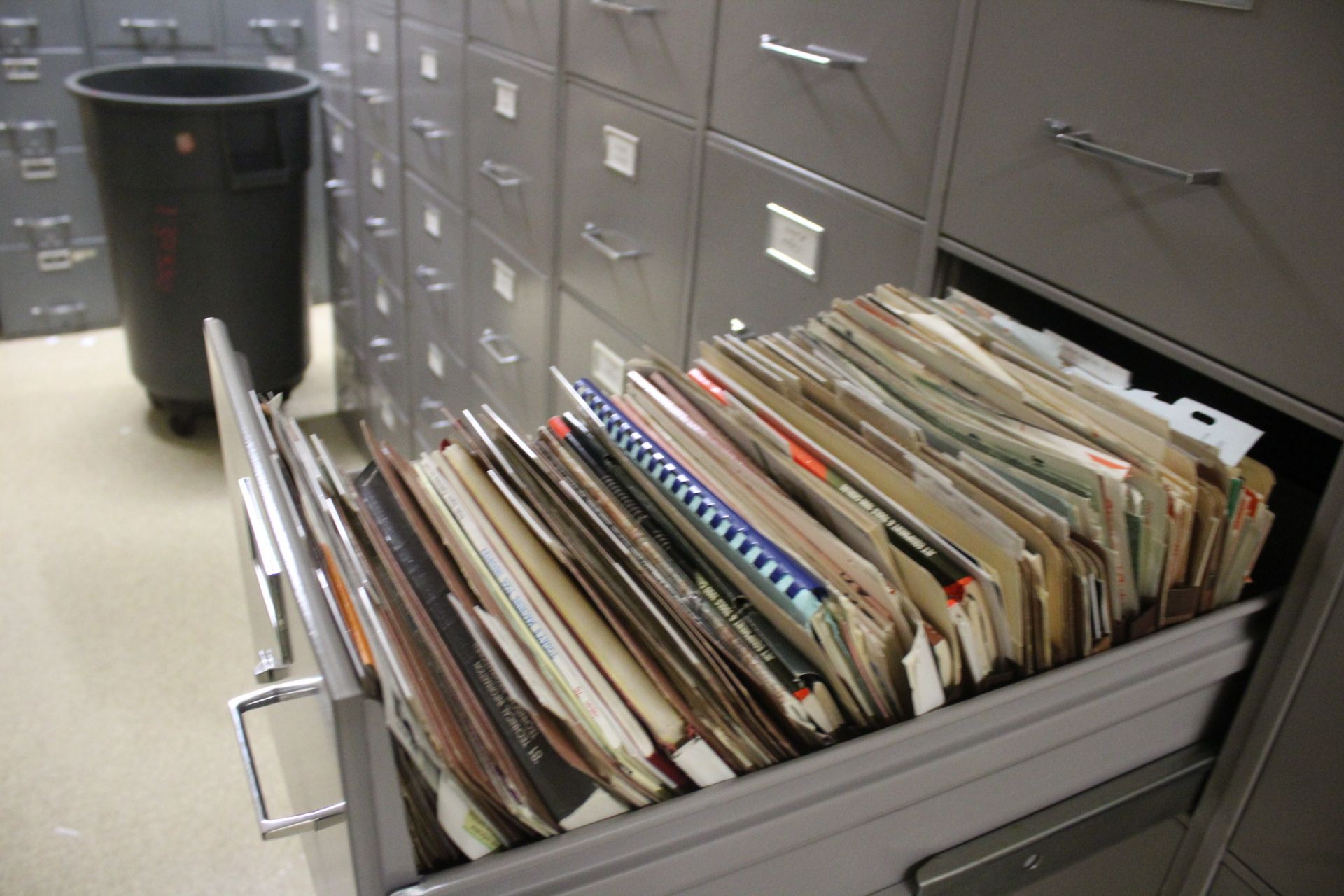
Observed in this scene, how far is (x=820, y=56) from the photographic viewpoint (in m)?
1.09

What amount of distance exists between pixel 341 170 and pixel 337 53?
1.07 feet

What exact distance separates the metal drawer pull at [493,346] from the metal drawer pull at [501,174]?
0.29 m

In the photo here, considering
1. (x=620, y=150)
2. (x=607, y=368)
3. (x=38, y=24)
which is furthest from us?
(x=38, y=24)

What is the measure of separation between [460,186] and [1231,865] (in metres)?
1.81

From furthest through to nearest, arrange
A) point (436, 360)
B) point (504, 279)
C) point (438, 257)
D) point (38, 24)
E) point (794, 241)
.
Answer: point (38, 24) → point (436, 360) → point (438, 257) → point (504, 279) → point (794, 241)

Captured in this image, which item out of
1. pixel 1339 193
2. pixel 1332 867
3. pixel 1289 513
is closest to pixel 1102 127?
pixel 1339 193

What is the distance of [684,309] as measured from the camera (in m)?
1.47

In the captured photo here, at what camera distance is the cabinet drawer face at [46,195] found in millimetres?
3504

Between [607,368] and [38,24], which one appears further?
[38,24]

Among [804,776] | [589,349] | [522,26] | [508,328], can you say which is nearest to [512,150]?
[522,26]

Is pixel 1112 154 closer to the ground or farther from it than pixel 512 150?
farther from it

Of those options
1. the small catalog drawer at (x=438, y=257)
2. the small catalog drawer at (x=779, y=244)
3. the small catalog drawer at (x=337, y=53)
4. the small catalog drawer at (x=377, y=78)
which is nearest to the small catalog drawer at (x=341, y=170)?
the small catalog drawer at (x=337, y=53)

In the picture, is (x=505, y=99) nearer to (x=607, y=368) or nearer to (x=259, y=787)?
(x=607, y=368)

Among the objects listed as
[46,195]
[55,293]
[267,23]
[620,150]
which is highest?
[620,150]
